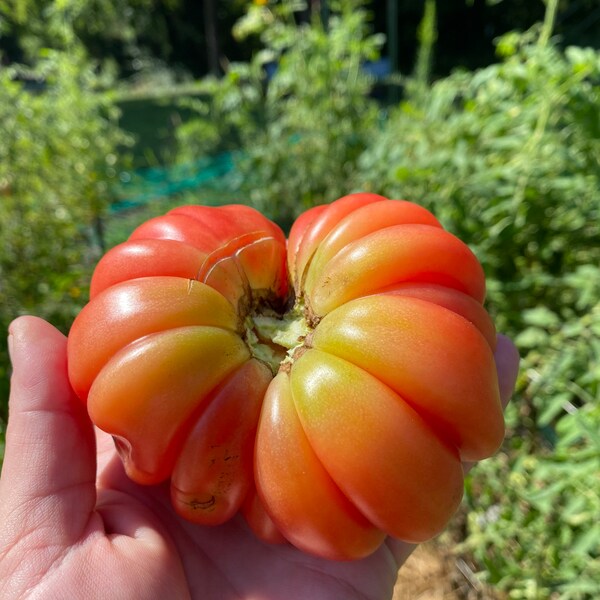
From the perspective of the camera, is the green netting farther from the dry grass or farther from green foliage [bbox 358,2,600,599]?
the dry grass

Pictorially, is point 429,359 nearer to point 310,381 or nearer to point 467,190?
point 310,381

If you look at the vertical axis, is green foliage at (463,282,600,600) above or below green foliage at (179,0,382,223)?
below

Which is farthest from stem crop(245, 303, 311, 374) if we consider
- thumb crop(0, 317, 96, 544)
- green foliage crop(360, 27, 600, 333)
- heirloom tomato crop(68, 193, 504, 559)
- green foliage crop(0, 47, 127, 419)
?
green foliage crop(0, 47, 127, 419)

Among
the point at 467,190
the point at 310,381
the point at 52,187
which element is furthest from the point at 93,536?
the point at 52,187

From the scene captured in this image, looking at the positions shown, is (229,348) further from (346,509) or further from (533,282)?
(533,282)

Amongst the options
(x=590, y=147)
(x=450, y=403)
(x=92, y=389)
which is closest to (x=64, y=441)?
(x=92, y=389)

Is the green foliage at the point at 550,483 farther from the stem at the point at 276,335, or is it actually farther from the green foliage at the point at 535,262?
the stem at the point at 276,335
